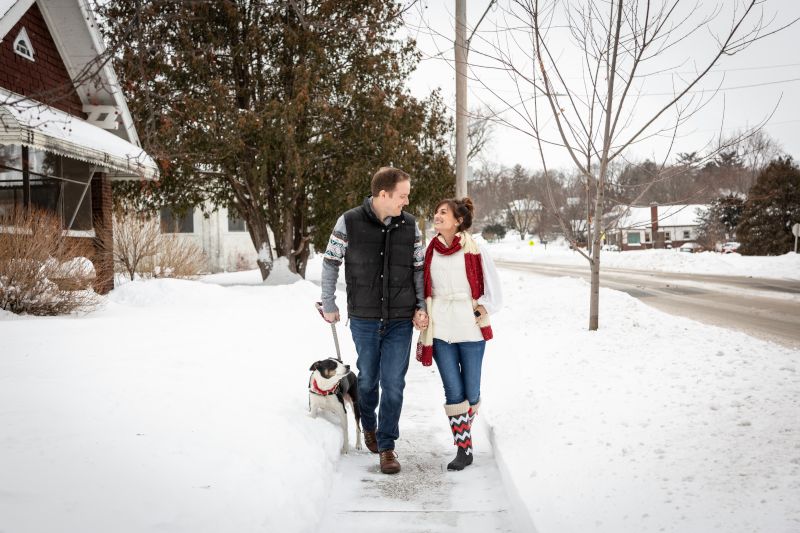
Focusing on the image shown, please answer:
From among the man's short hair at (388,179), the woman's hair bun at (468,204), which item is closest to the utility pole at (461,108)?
the woman's hair bun at (468,204)

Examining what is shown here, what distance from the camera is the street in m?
9.94

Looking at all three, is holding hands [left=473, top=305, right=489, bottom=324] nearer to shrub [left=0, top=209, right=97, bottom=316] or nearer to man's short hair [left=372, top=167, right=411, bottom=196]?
man's short hair [left=372, top=167, right=411, bottom=196]

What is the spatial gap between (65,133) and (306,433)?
8.68 meters

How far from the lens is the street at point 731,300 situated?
9.94m

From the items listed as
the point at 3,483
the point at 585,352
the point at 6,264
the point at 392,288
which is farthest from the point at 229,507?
the point at 6,264

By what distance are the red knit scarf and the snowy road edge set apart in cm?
90

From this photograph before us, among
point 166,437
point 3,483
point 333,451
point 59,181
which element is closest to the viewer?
point 3,483

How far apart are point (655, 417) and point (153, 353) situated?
471 centimetres

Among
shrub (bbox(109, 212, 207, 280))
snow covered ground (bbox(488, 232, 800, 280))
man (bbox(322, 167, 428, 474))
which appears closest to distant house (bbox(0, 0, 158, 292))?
shrub (bbox(109, 212, 207, 280))

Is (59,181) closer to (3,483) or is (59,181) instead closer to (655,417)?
(3,483)

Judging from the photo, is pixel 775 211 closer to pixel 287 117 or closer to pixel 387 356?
pixel 287 117

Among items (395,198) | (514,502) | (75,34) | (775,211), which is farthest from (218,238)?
(514,502)

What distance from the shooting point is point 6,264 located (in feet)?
25.5

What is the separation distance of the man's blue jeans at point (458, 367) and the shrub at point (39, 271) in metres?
6.19
